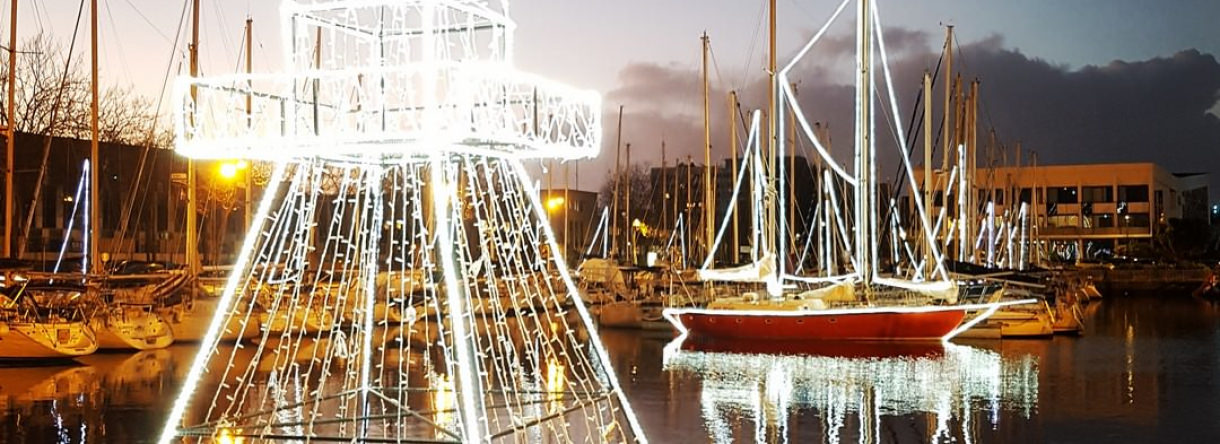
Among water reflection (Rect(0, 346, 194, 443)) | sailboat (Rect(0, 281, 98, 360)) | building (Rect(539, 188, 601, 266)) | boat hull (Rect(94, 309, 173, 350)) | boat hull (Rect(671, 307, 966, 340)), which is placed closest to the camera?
water reflection (Rect(0, 346, 194, 443))

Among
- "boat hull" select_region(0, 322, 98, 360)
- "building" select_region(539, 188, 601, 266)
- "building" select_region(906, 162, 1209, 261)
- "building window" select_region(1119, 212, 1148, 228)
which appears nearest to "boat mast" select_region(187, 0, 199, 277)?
"boat hull" select_region(0, 322, 98, 360)

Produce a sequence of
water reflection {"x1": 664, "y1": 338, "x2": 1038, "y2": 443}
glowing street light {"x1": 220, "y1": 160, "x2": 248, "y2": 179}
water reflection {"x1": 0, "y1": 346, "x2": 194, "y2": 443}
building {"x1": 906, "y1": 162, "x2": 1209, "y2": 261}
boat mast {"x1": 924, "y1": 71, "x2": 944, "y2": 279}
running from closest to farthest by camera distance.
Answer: water reflection {"x1": 0, "y1": 346, "x2": 194, "y2": 443} < water reflection {"x1": 664, "y1": 338, "x2": 1038, "y2": 443} < glowing street light {"x1": 220, "y1": 160, "x2": 248, "y2": 179} < boat mast {"x1": 924, "y1": 71, "x2": 944, "y2": 279} < building {"x1": 906, "y1": 162, "x2": 1209, "y2": 261}

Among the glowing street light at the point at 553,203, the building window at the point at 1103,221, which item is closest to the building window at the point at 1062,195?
the building window at the point at 1103,221

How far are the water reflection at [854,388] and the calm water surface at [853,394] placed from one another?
0.15ft

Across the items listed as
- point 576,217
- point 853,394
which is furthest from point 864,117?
point 576,217

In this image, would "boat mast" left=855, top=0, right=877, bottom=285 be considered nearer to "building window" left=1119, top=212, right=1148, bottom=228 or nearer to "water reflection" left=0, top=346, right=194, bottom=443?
"water reflection" left=0, top=346, right=194, bottom=443

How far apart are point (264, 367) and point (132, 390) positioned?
6.17 m

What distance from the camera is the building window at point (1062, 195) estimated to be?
126 meters

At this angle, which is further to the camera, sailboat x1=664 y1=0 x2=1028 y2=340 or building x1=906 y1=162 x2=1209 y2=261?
building x1=906 y1=162 x2=1209 y2=261

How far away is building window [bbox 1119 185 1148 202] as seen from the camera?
124812 millimetres

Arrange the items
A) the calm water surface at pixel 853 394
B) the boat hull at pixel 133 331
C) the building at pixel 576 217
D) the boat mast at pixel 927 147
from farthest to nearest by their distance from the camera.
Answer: the building at pixel 576 217 → the boat mast at pixel 927 147 → the boat hull at pixel 133 331 → the calm water surface at pixel 853 394

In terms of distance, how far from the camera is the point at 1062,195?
12575 cm

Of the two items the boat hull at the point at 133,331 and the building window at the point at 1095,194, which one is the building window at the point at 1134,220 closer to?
the building window at the point at 1095,194

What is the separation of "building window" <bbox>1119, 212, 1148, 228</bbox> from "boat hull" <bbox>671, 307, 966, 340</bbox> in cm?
9166
